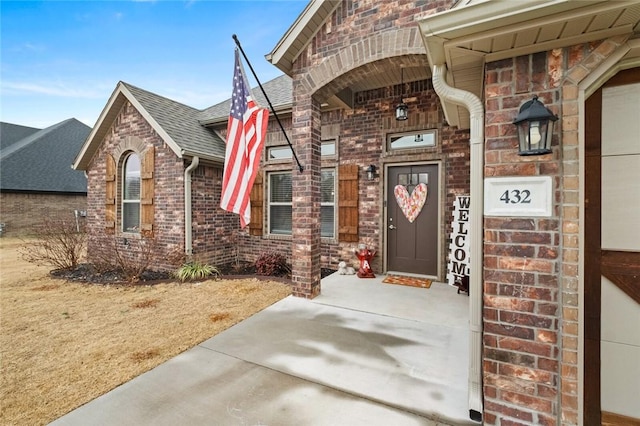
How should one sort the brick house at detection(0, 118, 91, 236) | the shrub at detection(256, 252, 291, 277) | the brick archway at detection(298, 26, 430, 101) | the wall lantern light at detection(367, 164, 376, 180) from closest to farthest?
the brick archway at detection(298, 26, 430, 101)
the wall lantern light at detection(367, 164, 376, 180)
the shrub at detection(256, 252, 291, 277)
the brick house at detection(0, 118, 91, 236)

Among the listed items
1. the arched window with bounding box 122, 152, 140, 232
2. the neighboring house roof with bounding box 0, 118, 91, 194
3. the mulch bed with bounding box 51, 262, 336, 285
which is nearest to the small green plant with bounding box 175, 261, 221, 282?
the mulch bed with bounding box 51, 262, 336, 285

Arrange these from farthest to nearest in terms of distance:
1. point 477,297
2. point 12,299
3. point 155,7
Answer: point 155,7
point 12,299
point 477,297

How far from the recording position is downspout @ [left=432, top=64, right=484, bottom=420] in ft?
5.91

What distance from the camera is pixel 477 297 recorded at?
1826mm

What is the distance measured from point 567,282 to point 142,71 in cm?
1480

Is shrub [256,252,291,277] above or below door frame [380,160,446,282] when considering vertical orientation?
below

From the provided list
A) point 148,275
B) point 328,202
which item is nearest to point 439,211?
point 328,202

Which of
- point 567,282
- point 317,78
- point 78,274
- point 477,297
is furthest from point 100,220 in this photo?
point 567,282

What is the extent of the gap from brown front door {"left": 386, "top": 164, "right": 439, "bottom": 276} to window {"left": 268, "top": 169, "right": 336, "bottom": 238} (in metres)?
1.32

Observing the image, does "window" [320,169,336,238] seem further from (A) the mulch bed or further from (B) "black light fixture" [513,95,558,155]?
(B) "black light fixture" [513,95,558,155]

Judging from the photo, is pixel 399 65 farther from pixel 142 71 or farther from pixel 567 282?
pixel 142 71

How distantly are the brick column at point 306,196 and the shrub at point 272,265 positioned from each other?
5.88 ft

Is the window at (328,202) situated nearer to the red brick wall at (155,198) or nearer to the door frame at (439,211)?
the door frame at (439,211)

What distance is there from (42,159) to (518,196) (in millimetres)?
20956
